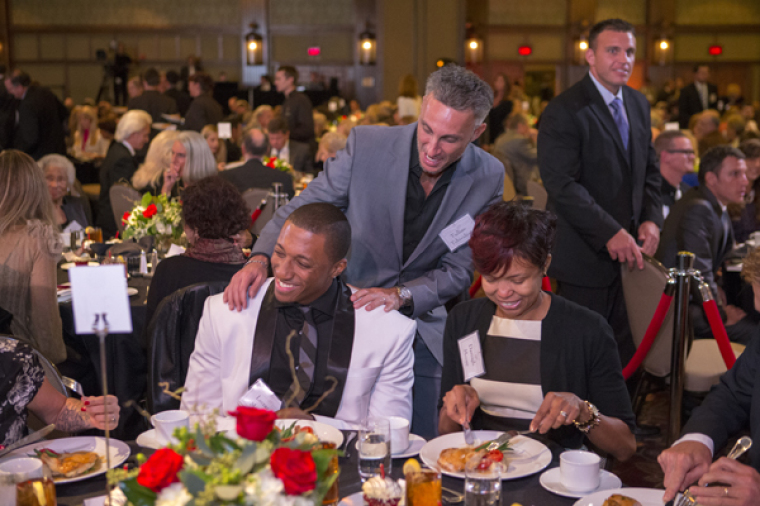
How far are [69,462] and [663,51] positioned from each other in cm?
1671

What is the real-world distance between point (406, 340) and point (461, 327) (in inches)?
6.2

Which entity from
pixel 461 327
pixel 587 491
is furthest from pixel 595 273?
pixel 587 491

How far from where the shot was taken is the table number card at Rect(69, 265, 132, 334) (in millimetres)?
1201

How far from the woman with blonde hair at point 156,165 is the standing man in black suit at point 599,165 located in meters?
2.86

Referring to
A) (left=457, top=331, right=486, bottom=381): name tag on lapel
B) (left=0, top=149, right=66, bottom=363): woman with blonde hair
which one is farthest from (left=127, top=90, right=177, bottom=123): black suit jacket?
(left=457, top=331, right=486, bottom=381): name tag on lapel

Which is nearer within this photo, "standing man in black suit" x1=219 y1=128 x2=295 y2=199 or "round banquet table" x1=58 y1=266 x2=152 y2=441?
"round banquet table" x1=58 y1=266 x2=152 y2=441

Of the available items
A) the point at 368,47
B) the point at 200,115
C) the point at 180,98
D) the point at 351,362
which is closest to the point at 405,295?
the point at 351,362

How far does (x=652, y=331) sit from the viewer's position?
321cm

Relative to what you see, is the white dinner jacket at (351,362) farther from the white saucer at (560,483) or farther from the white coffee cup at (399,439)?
the white saucer at (560,483)

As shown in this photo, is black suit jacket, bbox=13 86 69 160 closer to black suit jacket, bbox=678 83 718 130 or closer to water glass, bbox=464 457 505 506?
water glass, bbox=464 457 505 506

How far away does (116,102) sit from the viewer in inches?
566

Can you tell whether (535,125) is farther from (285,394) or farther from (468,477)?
(468,477)

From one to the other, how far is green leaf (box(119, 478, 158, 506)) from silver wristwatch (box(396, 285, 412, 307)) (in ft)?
4.23

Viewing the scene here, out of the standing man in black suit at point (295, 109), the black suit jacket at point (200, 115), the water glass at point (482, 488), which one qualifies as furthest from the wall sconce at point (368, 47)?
the water glass at point (482, 488)
